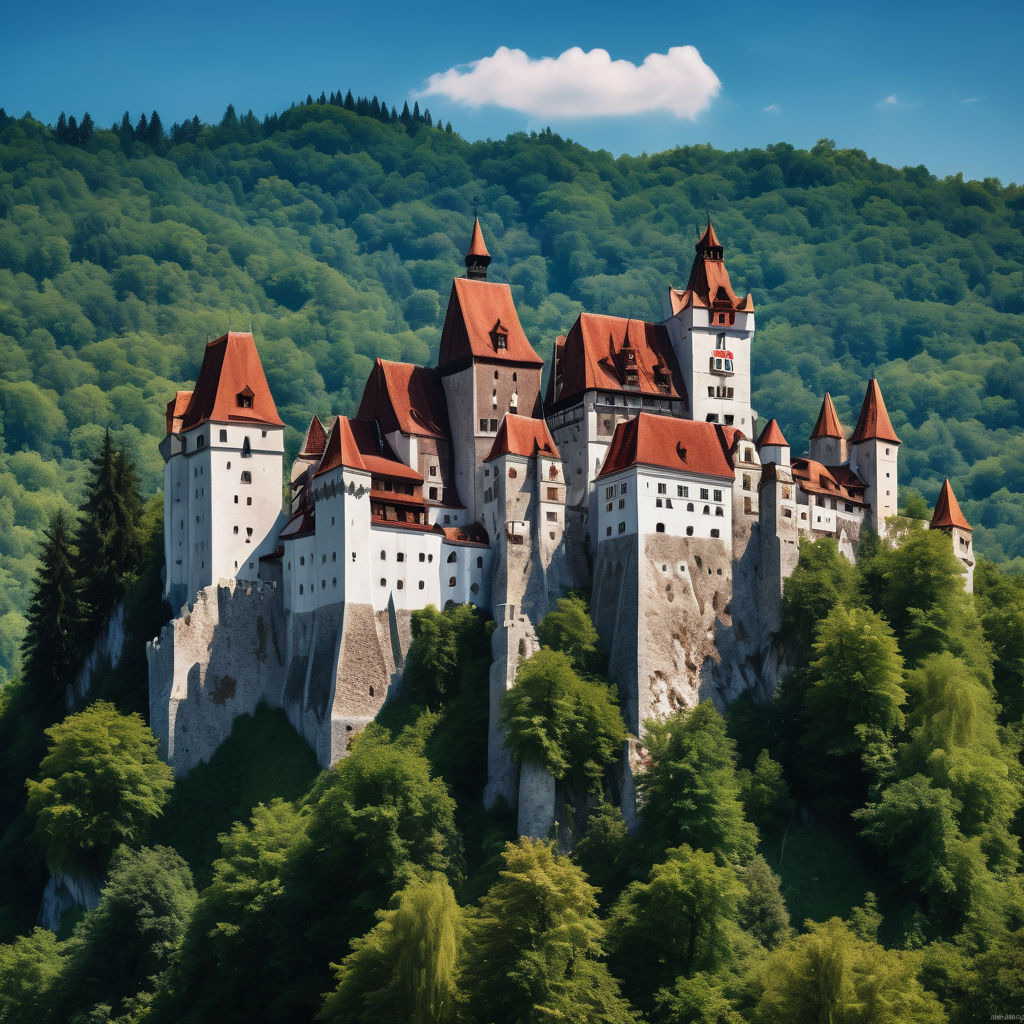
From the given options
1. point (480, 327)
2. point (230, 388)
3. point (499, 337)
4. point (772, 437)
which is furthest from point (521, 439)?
point (230, 388)

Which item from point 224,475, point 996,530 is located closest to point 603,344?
point 224,475

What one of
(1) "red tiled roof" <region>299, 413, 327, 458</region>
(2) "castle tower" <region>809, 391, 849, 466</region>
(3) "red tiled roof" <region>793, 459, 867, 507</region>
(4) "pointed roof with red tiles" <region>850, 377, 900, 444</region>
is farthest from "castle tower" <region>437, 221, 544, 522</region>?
(4) "pointed roof with red tiles" <region>850, 377, 900, 444</region>

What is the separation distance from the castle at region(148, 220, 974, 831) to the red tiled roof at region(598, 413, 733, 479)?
0.12 metres

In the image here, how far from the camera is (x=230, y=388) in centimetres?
9750

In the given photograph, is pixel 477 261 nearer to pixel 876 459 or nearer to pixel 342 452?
pixel 342 452

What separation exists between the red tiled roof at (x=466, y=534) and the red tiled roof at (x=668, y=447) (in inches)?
246

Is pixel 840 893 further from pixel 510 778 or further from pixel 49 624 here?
pixel 49 624

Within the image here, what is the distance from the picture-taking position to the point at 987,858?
8275cm

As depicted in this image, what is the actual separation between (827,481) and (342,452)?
24.7 meters

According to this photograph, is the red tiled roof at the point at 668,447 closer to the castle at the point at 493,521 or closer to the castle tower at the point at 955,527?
the castle at the point at 493,521

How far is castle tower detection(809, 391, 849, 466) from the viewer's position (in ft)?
344

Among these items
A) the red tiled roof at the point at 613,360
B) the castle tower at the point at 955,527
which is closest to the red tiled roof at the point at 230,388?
the red tiled roof at the point at 613,360

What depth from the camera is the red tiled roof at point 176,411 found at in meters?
99.4

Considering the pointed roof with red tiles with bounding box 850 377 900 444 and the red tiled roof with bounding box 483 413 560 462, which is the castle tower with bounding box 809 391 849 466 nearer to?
the pointed roof with red tiles with bounding box 850 377 900 444
